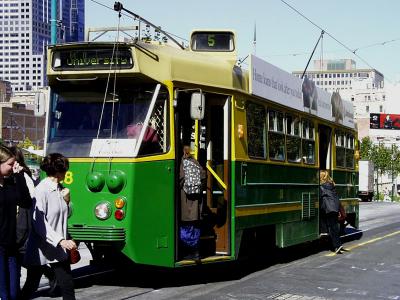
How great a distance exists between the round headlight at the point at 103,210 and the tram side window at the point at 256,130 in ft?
8.70

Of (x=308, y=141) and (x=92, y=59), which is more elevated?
(x=92, y=59)

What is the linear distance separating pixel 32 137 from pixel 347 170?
102 meters

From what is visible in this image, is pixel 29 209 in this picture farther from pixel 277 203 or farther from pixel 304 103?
pixel 304 103

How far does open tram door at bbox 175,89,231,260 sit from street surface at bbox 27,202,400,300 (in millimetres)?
608

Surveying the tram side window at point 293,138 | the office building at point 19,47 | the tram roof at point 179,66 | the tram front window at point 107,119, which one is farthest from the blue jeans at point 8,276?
the office building at point 19,47

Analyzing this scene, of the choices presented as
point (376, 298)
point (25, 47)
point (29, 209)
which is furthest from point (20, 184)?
point (25, 47)

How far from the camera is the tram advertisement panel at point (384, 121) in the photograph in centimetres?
9744

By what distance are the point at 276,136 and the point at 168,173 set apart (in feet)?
10.4

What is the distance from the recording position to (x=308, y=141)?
1333cm

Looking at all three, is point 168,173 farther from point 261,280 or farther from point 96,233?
point 261,280

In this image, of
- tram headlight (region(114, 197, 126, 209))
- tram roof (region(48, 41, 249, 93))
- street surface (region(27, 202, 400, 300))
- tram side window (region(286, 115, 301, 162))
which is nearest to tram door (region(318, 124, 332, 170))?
street surface (region(27, 202, 400, 300))

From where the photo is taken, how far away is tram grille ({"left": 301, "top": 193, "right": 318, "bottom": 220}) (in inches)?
512

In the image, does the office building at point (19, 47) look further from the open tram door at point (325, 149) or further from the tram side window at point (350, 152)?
the open tram door at point (325, 149)

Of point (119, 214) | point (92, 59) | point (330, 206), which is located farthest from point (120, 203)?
point (330, 206)
